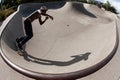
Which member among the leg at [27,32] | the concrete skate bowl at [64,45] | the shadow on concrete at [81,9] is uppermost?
the leg at [27,32]

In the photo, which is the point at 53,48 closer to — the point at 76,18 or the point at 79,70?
the point at 79,70

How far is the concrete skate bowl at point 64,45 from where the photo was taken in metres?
11.7

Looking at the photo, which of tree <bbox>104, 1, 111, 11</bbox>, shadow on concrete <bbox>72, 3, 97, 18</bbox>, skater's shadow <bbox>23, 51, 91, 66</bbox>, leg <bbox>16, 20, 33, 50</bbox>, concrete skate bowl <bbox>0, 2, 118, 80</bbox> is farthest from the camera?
tree <bbox>104, 1, 111, 11</bbox>

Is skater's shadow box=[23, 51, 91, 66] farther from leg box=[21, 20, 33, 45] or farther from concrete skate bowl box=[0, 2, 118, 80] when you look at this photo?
leg box=[21, 20, 33, 45]

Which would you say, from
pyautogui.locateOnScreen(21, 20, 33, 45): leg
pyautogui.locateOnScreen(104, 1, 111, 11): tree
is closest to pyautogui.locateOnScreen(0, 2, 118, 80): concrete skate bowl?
pyautogui.locateOnScreen(21, 20, 33, 45): leg

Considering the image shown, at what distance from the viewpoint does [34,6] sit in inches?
851

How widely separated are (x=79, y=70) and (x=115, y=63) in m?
1.87

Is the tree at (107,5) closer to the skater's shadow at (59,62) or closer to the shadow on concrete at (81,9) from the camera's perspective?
the shadow on concrete at (81,9)

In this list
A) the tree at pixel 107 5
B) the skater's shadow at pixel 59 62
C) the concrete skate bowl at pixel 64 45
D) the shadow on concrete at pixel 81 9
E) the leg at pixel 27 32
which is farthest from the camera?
the tree at pixel 107 5

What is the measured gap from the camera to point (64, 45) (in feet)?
47.6

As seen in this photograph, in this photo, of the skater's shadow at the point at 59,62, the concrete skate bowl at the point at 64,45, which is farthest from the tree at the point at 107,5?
the skater's shadow at the point at 59,62

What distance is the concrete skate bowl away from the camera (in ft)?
38.4

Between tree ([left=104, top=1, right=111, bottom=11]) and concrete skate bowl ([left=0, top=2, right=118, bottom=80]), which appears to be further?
tree ([left=104, top=1, right=111, bottom=11])

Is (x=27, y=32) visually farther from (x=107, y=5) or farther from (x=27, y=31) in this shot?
(x=107, y=5)
